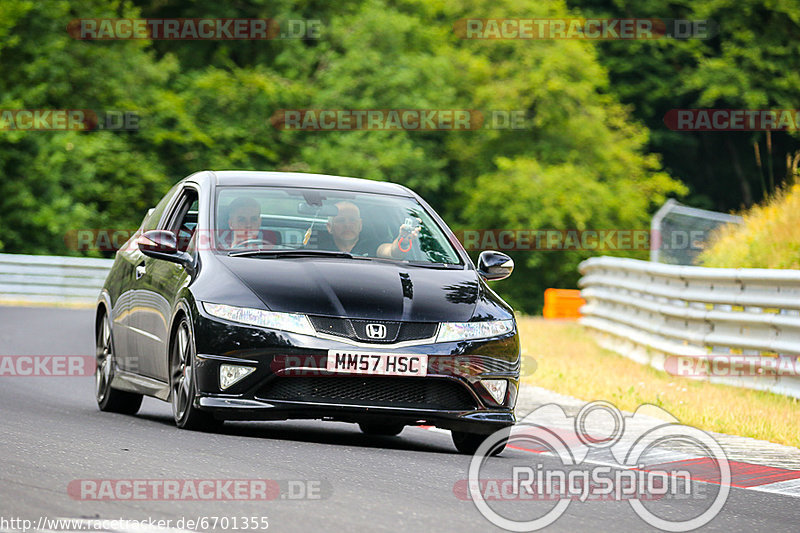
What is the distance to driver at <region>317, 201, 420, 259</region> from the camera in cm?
934

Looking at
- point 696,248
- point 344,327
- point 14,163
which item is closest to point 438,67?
point 14,163

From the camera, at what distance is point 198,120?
47219 millimetres

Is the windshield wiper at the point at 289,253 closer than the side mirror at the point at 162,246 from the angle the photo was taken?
Yes

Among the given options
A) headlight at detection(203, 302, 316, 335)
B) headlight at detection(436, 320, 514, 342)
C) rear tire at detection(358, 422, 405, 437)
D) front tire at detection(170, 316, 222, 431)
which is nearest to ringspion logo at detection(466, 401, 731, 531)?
headlight at detection(436, 320, 514, 342)

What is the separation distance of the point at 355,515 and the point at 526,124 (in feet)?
153

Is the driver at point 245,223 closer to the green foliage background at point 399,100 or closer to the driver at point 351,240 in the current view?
the driver at point 351,240

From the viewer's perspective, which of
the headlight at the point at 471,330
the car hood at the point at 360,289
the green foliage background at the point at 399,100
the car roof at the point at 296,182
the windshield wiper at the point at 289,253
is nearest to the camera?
the car hood at the point at 360,289

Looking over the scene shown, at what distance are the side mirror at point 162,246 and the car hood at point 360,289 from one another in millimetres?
487

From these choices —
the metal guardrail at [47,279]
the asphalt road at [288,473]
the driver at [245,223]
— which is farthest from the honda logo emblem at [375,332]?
the metal guardrail at [47,279]

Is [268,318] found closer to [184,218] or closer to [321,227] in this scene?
[321,227]

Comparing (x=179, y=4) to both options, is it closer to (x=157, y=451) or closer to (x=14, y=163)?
(x=14, y=163)

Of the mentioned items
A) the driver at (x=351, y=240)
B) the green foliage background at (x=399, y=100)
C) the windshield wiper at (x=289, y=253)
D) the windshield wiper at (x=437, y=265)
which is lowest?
the windshield wiper at (x=437, y=265)

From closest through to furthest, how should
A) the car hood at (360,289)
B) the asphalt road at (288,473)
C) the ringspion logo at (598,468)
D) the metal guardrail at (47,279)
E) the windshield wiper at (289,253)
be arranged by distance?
the asphalt road at (288,473) < the ringspion logo at (598,468) < the car hood at (360,289) < the windshield wiper at (289,253) < the metal guardrail at (47,279)

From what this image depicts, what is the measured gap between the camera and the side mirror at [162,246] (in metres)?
9.23
